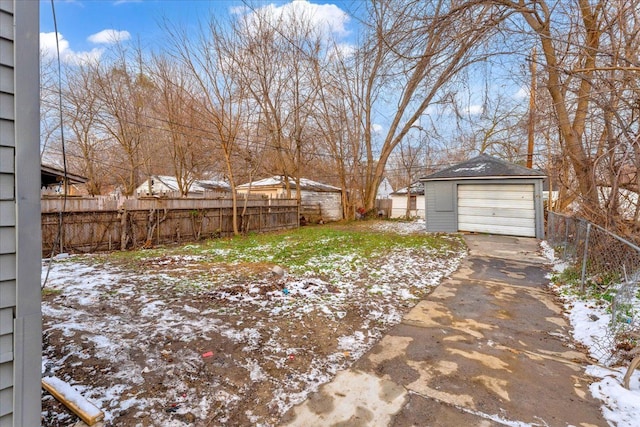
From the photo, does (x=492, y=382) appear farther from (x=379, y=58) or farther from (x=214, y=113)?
(x=214, y=113)

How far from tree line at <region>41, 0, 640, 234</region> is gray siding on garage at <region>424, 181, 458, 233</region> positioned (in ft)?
8.00

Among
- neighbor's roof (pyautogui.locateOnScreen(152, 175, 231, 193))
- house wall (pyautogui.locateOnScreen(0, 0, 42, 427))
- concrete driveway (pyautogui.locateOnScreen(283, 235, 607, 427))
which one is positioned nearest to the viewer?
house wall (pyautogui.locateOnScreen(0, 0, 42, 427))

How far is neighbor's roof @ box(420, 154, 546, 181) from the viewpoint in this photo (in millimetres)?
10016

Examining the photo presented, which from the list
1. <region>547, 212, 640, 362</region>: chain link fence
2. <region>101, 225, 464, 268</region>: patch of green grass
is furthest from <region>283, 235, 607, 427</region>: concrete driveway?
<region>101, 225, 464, 268</region>: patch of green grass

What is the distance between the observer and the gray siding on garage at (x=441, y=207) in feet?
37.1

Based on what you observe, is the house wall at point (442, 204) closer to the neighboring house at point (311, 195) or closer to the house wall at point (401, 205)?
the neighboring house at point (311, 195)

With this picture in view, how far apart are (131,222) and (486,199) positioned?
1117 cm

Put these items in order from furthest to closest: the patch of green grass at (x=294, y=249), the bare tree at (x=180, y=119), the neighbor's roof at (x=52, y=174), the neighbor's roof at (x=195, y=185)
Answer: the neighbor's roof at (x=195, y=185)
the bare tree at (x=180, y=119)
the patch of green grass at (x=294, y=249)
the neighbor's roof at (x=52, y=174)

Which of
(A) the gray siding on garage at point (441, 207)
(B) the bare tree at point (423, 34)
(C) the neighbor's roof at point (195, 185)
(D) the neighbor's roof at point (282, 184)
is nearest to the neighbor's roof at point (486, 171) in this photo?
(A) the gray siding on garage at point (441, 207)

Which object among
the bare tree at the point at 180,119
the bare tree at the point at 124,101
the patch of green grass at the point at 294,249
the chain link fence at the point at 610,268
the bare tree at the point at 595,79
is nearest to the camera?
the chain link fence at the point at 610,268

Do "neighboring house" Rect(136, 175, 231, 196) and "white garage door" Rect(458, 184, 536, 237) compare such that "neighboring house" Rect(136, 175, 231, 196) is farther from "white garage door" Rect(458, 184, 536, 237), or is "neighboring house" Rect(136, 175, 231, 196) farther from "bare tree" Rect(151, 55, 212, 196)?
"white garage door" Rect(458, 184, 536, 237)

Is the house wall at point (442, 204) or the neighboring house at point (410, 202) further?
the neighboring house at point (410, 202)

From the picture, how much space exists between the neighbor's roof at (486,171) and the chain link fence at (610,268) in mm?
3873

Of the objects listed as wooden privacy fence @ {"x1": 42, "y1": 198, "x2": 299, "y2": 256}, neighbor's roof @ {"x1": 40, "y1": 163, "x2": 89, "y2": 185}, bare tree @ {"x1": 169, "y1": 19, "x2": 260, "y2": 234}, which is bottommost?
wooden privacy fence @ {"x1": 42, "y1": 198, "x2": 299, "y2": 256}
